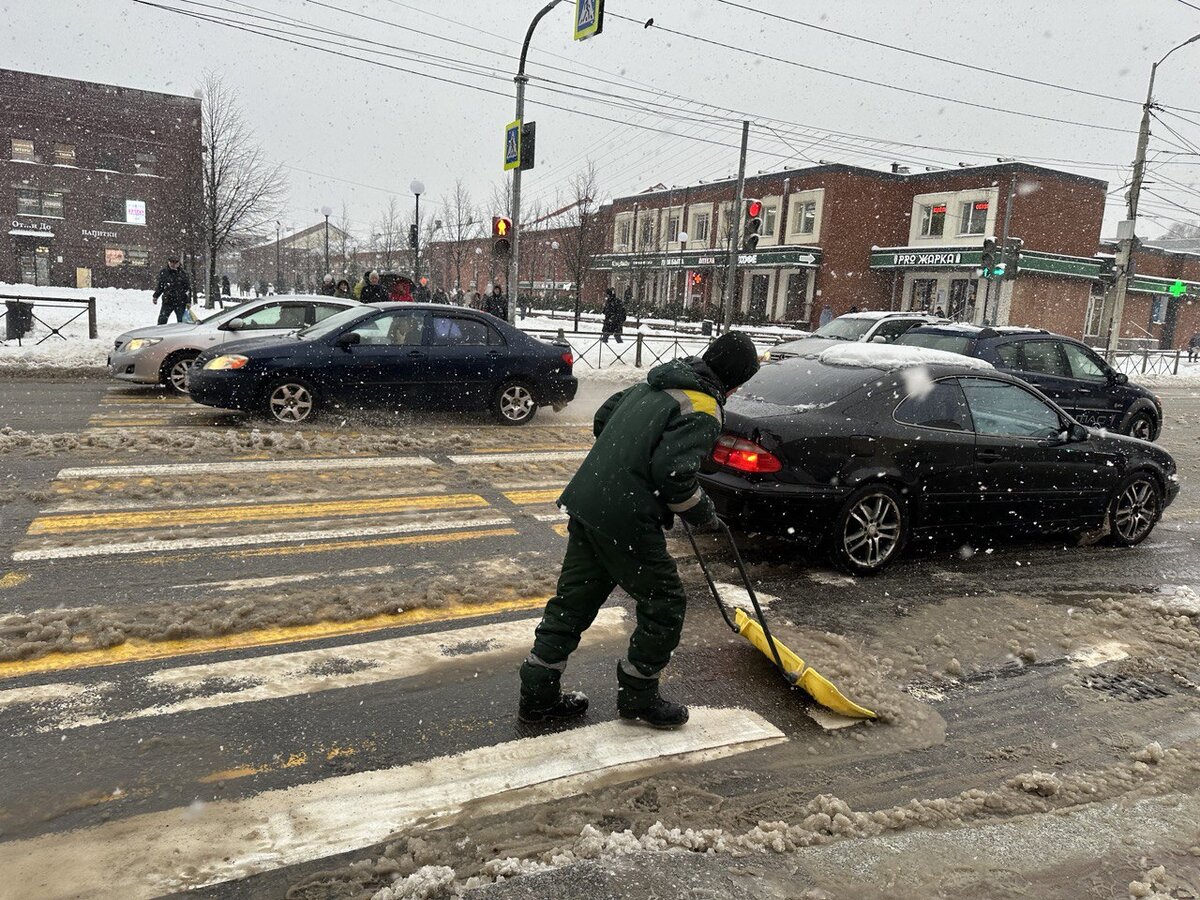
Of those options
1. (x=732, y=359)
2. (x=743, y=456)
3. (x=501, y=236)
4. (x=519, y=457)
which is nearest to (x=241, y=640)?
(x=732, y=359)

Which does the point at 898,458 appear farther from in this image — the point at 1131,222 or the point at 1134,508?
the point at 1131,222

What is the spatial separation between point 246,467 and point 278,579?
3.17 meters

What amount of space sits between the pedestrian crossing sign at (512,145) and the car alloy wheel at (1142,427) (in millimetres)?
12313

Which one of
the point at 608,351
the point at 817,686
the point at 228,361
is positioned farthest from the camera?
the point at 608,351

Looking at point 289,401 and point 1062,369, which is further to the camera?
point 1062,369

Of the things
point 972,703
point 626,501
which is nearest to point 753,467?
point 972,703

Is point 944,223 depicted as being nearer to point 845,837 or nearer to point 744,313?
point 744,313

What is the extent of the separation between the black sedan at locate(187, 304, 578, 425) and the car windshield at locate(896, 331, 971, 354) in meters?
5.13

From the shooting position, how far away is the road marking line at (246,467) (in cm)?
727

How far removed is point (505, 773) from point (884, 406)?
4031mm

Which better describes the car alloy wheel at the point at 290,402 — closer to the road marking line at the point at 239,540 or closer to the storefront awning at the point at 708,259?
the road marking line at the point at 239,540

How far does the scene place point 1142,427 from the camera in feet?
41.8

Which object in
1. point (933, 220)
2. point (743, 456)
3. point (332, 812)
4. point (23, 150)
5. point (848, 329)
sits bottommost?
point (332, 812)

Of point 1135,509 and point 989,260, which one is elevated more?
point 989,260
